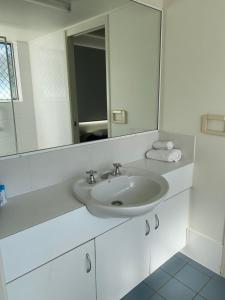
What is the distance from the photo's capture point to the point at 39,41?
1379mm

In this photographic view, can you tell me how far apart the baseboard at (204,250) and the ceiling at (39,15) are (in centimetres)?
186

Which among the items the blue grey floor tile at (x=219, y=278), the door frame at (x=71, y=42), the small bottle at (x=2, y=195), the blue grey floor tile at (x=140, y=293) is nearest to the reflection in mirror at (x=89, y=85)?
the door frame at (x=71, y=42)

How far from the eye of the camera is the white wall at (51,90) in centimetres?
139

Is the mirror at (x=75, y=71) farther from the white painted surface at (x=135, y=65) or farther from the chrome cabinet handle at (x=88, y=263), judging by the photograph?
the chrome cabinet handle at (x=88, y=263)

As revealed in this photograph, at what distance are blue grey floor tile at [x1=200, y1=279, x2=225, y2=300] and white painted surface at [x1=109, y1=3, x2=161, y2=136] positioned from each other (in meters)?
1.30

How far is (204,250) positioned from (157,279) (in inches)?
18.1

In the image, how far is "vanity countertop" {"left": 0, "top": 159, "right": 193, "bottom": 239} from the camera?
1.02 m

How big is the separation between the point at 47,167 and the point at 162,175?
0.76 metres

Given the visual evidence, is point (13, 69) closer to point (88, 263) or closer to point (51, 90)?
point (51, 90)

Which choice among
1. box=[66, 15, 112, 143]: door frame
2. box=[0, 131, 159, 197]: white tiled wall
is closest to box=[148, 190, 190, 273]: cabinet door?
box=[0, 131, 159, 197]: white tiled wall

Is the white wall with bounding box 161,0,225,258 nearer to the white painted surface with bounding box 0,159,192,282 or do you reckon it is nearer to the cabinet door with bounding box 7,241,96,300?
the white painted surface with bounding box 0,159,192,282

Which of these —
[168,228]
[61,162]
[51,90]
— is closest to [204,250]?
[168,228]

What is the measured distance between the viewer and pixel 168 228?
1819 millimetres

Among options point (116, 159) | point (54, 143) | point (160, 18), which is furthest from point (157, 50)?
point (54, 143)
